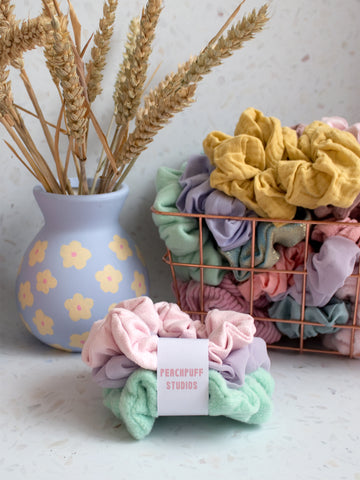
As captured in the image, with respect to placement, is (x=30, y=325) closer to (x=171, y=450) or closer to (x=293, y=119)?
(x=171, y=450)

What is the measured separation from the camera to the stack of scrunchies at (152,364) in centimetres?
67

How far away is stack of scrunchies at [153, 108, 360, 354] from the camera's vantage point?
0.78m

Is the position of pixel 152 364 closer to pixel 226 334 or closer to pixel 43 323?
pixel 226 334

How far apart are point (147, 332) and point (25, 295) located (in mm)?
256

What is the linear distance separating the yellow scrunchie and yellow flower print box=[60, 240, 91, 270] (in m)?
0.21

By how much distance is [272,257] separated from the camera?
835 millimetres

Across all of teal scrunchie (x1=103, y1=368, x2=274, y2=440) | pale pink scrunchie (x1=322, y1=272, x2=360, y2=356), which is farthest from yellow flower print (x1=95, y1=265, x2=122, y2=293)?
pale pink scrunchie (x1=322, y1=272, x2=360, y2=356)

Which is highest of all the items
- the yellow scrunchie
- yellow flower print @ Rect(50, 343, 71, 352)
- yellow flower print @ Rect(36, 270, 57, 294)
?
the yellow scrunchie

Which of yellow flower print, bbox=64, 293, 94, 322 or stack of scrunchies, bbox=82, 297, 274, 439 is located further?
yellow flower print, bbox=64, 293, 94, 322

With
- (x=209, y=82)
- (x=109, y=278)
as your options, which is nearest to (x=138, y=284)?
(x=109, y=278)

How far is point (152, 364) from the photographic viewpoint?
676 millimetres

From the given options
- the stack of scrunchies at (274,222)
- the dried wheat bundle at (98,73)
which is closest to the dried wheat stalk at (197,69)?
the dried wheat bundle at (98,73)

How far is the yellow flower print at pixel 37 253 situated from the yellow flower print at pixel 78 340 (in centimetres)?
12

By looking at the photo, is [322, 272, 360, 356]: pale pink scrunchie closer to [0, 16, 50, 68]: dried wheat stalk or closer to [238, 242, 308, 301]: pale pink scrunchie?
[238, 242, 308, 301]: pale pink scrunchie
